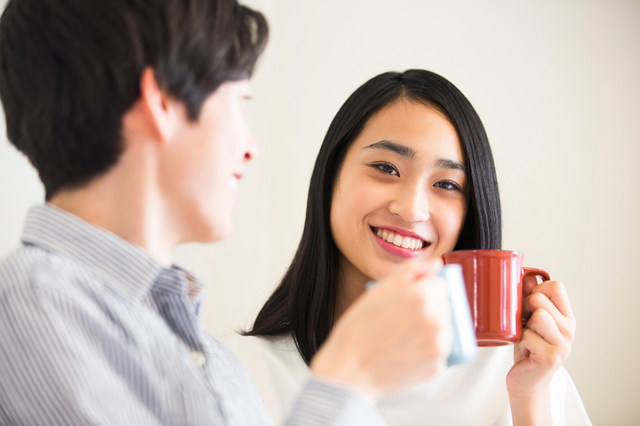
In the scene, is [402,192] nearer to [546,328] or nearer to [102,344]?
[546,328]

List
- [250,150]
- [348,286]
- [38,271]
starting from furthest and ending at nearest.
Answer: [348,286]
[250,150]
[38,271]

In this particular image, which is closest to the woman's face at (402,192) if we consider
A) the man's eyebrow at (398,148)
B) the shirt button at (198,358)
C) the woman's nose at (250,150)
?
the man's eyebrow at (398,148)

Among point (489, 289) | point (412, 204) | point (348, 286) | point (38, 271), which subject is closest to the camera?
point (38, 271)

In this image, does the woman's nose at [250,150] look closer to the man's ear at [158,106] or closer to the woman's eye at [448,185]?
the man's ear at [158,106]

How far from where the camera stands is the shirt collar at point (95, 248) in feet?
1.88

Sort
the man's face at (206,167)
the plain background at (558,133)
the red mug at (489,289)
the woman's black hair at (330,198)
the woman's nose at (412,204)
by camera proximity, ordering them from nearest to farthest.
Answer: the man's face at (206,167) → the red mug at (489,289) → the woman's nose at (412,204) → the woman's black hair at (330,198) → the plain background at (558,133)

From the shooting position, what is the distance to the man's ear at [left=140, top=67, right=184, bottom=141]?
0.58 m

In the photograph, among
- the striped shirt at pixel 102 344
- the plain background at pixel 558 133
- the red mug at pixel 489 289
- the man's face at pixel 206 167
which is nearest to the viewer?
the striped shirt at pixel 102 344

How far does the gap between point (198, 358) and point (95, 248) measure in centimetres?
17

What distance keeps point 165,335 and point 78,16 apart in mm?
344

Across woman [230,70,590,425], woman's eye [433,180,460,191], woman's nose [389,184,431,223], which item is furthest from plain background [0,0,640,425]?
woman's nose [389,184,431,223]

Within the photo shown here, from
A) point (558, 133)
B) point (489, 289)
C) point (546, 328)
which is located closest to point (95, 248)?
point (489, 289)

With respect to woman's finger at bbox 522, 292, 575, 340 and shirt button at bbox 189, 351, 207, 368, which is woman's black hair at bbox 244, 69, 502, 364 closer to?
woman's finger at bbox 522, 292, 575, 340

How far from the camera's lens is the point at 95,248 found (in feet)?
1.89
